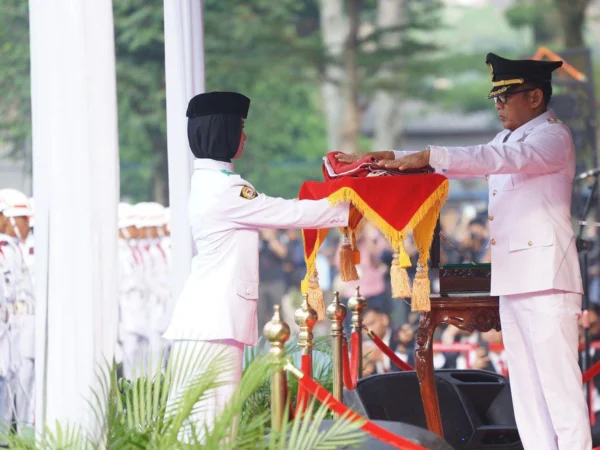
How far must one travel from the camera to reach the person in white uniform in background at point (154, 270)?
34.8 feet

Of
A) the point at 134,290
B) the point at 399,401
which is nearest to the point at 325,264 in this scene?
the point at 134,290

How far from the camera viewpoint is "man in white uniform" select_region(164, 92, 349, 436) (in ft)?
14.9

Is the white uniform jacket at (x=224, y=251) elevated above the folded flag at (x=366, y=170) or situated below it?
below

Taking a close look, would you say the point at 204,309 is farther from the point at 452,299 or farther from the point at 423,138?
the point at 423,138

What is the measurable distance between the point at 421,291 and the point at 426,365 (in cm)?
78

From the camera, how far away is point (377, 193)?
4.79 meters

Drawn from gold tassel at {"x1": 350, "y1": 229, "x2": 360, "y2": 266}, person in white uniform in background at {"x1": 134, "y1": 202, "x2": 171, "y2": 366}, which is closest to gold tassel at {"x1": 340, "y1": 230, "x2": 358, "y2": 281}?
gold tassel at {"x1": 350, "y1": 229, "x2": 360, "y2": 266}

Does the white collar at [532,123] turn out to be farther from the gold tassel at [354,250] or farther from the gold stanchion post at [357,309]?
the gold stanchion post at [357,309]

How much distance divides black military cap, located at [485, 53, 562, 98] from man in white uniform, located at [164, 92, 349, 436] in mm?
1077

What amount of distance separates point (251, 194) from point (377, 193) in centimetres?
55

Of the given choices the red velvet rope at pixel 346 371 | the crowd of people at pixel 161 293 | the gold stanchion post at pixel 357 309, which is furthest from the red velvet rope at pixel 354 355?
the crowd of people at pixel 161 293

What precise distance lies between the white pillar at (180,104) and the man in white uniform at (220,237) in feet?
3.19

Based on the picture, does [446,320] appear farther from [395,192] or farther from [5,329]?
[5,329]

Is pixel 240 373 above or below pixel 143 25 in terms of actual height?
below
